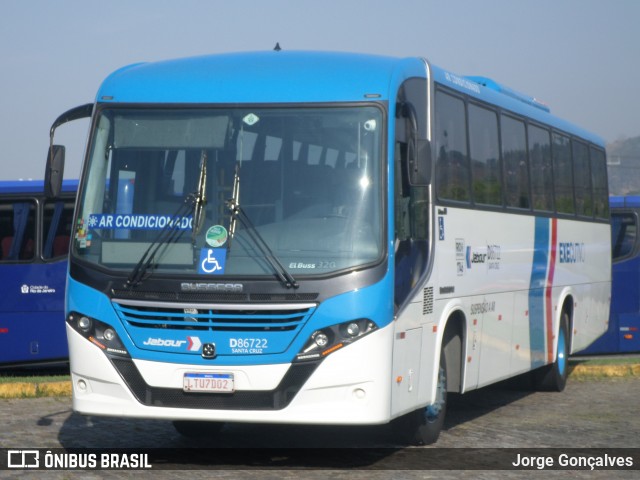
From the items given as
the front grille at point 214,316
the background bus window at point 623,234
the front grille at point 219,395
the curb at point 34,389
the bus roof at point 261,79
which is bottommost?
the curb at point 34,389

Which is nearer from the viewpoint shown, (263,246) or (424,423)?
(263,246)

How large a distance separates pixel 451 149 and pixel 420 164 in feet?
6.95

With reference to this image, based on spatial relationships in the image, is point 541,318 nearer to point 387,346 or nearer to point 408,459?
point 408,459

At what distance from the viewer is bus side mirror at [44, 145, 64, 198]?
1091 centimetres

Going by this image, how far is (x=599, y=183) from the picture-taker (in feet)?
65.0

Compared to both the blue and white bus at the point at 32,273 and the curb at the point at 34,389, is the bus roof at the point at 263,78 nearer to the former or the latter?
→ the curb at the point at 34,389

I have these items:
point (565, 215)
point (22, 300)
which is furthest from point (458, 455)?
point (22, 300)

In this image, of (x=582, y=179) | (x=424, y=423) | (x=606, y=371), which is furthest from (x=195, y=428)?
(x=582, y=179)

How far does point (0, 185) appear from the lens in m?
20.0

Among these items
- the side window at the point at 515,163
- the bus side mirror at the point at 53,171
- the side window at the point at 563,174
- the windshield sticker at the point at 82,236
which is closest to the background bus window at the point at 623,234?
the side window at the point at 563,174

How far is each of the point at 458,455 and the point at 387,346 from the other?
1.79 m

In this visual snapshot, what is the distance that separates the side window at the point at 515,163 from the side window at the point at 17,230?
8.49 m

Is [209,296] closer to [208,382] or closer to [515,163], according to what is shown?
[208,382]

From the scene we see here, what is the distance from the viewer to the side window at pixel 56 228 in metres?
19.9
